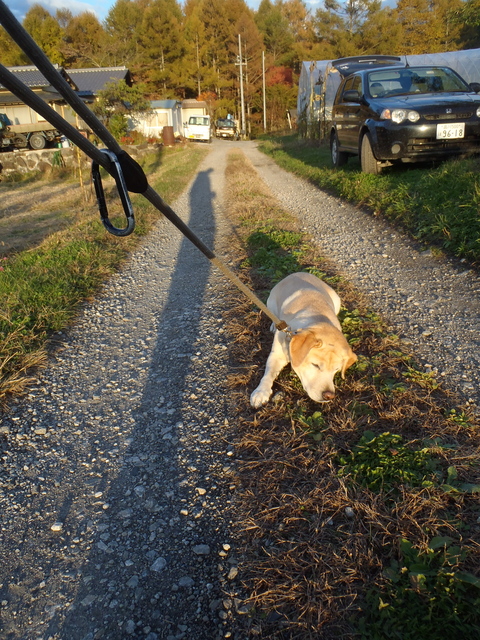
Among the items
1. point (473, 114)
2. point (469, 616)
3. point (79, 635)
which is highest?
point (473, 114)

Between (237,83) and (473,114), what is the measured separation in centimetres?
5970

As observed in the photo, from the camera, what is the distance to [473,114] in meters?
7.07

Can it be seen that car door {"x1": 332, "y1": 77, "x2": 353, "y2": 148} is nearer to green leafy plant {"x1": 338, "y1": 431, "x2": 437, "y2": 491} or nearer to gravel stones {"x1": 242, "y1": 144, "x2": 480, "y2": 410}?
gravel stones {"x1": 242, "y1": 144, "x2": 480, "y2": 410}

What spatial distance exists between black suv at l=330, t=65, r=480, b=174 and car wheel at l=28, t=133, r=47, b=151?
760 inches

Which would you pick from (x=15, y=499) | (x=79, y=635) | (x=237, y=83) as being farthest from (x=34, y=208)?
(x=237, y=83)

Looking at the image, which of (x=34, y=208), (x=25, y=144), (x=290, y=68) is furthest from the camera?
(x=290, y=68)

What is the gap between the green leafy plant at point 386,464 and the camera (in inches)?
78.5

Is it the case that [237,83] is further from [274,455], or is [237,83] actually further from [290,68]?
[274,455]

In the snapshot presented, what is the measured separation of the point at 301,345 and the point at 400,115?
20.5 ft

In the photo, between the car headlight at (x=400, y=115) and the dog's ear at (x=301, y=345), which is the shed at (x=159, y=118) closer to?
the car headlight at (x=400, y=115)

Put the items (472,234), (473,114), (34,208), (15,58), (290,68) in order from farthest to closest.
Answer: (290,68) < (15,58) < (34,208) < (473,114) < (472,234)

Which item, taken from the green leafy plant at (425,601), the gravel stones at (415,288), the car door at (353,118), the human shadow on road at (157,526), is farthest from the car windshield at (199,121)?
the green leafy plant at (425,601)

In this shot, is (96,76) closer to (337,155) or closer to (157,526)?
(337,155)

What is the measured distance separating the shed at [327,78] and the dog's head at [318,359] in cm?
1668
